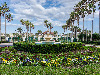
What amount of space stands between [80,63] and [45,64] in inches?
83.9

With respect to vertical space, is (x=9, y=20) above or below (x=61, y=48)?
above

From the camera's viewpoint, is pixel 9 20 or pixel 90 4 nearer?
pixel 90 4

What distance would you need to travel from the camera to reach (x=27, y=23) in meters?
63.1

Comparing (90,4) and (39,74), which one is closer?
(39,74)

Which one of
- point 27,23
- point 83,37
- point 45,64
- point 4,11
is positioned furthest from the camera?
point 27,23

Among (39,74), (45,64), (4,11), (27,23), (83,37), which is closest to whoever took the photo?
(39,74)

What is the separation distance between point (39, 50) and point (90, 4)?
93.2ft

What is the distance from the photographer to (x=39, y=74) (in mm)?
4891

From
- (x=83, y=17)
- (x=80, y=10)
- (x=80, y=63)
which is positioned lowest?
(x=80, y=63)

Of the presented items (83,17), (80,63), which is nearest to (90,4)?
(83,17)

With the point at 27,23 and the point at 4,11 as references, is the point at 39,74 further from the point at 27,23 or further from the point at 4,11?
the point at 27,23

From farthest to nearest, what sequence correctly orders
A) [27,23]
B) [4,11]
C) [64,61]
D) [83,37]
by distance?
[27,23] → [4,11] → [83,37] → [64,61]

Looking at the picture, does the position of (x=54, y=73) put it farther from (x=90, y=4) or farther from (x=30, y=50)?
(x=90, y=4)

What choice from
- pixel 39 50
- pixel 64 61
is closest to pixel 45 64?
pixel 64 61
